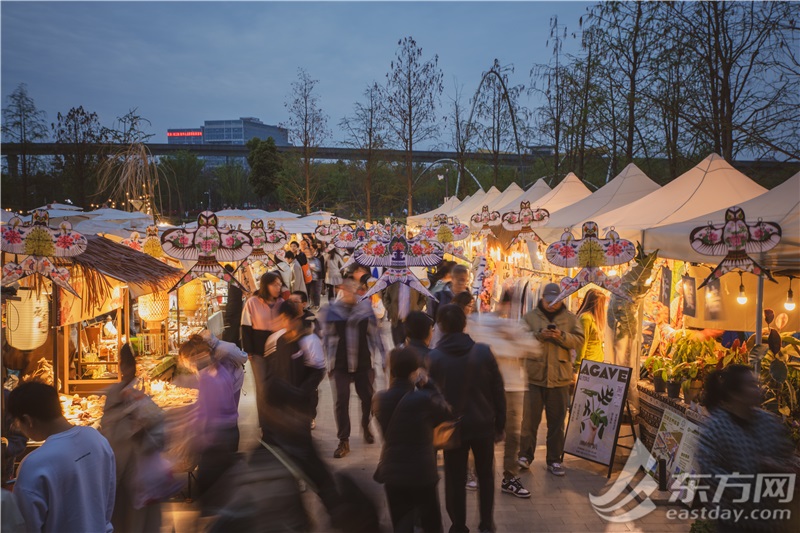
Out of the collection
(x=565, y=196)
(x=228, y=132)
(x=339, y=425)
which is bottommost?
(x=339, y=425)

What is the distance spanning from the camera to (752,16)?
34.2 feet

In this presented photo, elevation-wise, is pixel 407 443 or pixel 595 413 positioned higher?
pixel 407 443

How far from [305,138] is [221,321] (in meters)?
24.6

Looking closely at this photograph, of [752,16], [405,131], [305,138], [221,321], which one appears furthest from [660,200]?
[305,138]

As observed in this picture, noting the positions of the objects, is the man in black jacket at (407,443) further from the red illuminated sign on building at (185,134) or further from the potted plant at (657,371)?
the red illuminated sign on building at (185,134)

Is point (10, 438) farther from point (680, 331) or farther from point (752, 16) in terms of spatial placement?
point (752, 16)

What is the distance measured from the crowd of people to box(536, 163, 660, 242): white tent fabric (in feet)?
13.9

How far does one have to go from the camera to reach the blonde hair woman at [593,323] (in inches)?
285

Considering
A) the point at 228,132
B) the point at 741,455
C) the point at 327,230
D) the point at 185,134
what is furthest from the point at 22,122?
the point at 228,132

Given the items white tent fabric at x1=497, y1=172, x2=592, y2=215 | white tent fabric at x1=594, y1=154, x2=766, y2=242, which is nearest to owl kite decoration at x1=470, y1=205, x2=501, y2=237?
white tent fabric at x1=497, y1=172, x2=592, y2=215

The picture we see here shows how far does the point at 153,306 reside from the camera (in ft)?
32.4

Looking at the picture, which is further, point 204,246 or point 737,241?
point 204,246

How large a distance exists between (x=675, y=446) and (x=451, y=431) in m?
2.96

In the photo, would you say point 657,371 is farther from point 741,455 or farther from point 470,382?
point 741,455
